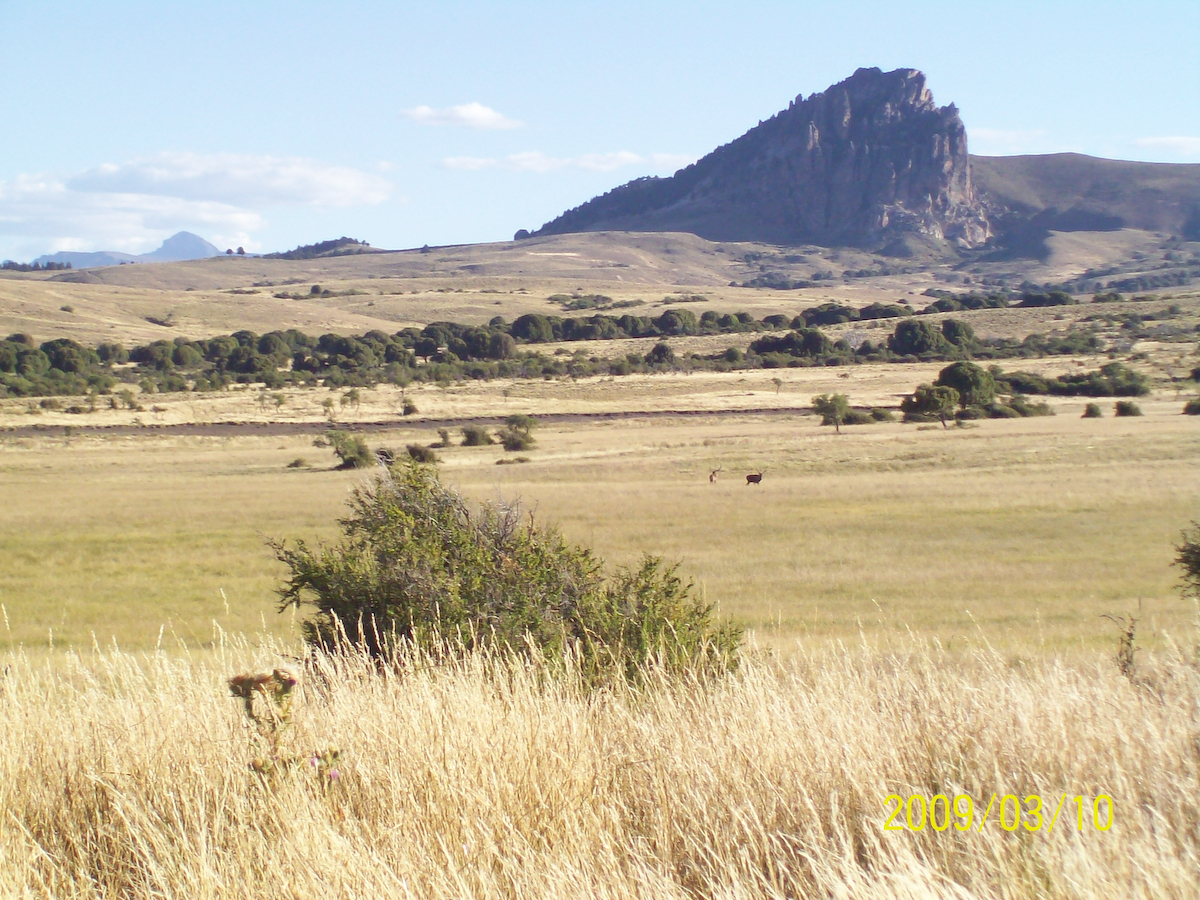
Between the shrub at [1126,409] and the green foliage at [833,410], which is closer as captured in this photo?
the shrub at [1126,409]

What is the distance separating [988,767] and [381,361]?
303ft

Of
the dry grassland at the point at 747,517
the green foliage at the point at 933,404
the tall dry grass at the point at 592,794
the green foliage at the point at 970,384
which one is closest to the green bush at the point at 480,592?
the dry grassland at the point at 747,517

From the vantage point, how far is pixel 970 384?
5606 cm

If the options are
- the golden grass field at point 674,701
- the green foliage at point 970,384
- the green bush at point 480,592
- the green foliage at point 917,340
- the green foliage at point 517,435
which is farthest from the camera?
the green foliage at point 917,340

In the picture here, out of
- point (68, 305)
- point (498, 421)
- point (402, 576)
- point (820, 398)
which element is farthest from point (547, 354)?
point (402, 576)

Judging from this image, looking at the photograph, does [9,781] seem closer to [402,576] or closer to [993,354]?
[402,576]

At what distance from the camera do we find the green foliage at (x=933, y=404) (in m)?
52.0

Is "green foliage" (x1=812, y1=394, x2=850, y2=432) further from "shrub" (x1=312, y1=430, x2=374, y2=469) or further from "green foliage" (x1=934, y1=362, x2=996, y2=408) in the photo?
"shrub" (x1=312, y1=430, x2=374, y2=469)

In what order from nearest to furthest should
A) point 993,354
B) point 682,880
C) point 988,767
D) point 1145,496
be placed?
point 682,880
point 988,767
point 1145,496
point 993,354

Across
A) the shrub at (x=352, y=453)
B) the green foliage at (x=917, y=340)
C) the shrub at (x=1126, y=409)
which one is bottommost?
the shrub at (x=1126, y=409)

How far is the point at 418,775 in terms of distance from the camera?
3766 millimetres

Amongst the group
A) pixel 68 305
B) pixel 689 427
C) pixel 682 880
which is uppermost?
pixel 68 305

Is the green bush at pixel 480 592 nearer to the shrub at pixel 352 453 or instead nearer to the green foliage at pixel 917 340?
the shrub at pixel 352 453
